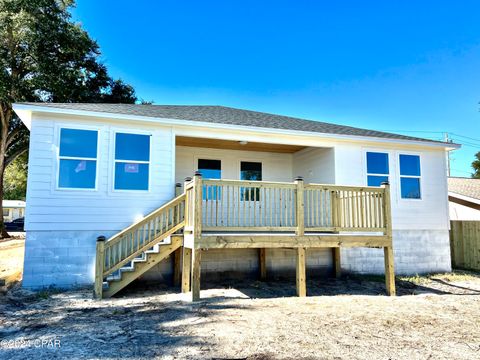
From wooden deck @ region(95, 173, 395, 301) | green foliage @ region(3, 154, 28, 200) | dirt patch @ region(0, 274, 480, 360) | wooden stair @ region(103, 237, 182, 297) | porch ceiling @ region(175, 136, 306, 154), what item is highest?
green foliage @ region(3, 154, 28, 200)

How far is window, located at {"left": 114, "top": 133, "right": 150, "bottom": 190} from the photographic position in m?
8.52

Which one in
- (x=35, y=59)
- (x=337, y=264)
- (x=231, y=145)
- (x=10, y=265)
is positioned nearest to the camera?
(x=337, y=264)

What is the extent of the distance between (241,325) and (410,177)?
8219mm

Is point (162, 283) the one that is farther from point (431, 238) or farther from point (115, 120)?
point (431, 238)

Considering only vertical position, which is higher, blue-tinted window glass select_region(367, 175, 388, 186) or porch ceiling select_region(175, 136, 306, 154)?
porch ceiling select_region(175, 136, 306, 154)

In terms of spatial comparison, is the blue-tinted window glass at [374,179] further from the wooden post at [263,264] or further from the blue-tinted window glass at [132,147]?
the blue-tinted window glass at [132,147]

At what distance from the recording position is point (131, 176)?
860 centimetres

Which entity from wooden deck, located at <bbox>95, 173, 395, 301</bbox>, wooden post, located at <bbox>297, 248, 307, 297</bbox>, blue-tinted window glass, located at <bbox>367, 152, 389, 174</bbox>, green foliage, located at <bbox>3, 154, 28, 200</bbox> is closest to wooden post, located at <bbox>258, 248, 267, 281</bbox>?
wooden deck, located at <bbox>95, 173, 395, 301</bbox>

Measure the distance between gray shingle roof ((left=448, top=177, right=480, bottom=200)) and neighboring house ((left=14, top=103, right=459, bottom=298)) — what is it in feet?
16.4

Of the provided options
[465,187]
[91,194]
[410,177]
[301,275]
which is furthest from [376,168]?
[465,187]

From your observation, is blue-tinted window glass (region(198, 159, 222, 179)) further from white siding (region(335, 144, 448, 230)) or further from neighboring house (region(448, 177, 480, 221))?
neighboring house (region(448, 177, 480, 221))

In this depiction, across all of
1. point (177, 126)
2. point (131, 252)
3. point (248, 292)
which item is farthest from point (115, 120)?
point (248, 292)

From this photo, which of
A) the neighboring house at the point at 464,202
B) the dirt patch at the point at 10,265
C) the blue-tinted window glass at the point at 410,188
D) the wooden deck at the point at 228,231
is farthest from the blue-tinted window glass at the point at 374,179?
the dirt patch at the point at 10,265

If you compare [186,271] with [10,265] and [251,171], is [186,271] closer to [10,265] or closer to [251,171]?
[251,171]
